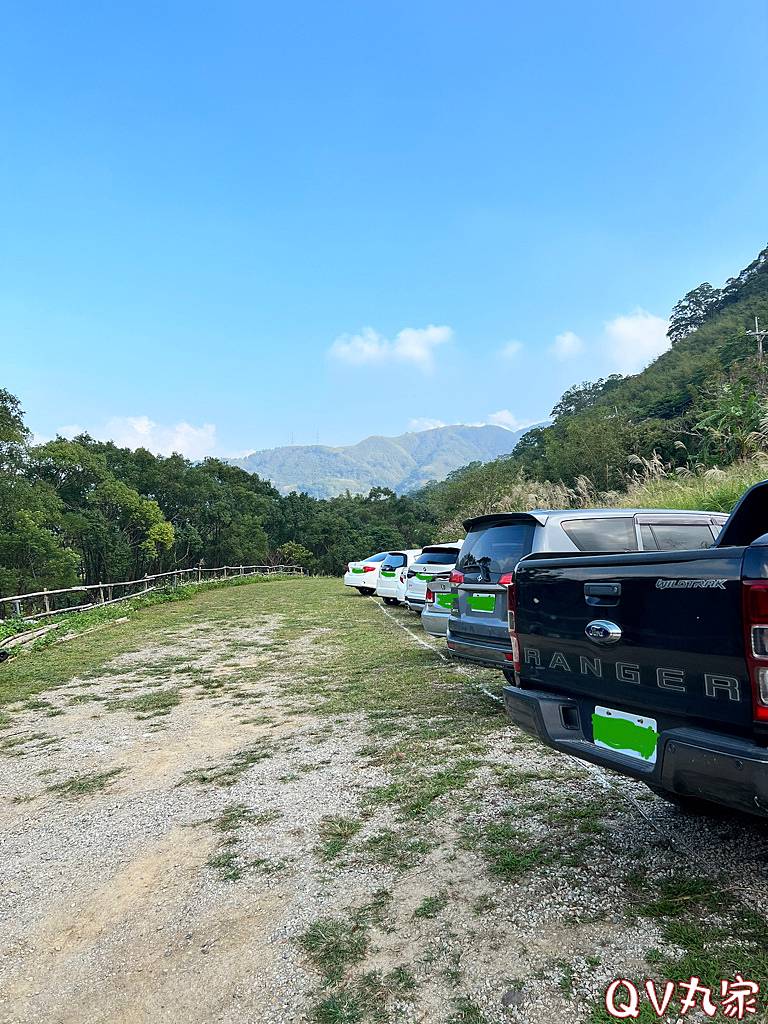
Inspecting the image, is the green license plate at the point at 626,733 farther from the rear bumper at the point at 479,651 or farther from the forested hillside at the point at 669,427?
the forested hillside at the point at 669,427

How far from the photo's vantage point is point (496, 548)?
5.93m

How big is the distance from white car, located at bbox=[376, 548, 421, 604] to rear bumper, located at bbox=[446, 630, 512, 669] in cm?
1049

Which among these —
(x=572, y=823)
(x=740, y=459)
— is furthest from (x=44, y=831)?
(x=740, y=459)

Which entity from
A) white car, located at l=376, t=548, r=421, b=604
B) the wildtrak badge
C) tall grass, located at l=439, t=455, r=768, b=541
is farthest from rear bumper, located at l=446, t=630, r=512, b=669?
white car, located at l=376, t=548, r=421, b=604

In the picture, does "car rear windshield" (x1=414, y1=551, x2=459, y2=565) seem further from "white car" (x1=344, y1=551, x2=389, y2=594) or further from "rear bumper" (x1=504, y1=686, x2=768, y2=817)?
"white car" (x1=344, y1=551, x2=389, y2=594)

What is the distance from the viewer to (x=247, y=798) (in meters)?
4.17

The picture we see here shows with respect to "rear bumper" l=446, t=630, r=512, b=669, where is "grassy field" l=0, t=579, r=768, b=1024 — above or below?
below

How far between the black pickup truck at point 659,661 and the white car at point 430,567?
7.69m

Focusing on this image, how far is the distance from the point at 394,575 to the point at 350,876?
1429 centimetres

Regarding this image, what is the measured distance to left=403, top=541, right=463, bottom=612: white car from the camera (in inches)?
442

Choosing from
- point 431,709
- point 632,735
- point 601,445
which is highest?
point 601,445

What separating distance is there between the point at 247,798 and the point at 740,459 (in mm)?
12027

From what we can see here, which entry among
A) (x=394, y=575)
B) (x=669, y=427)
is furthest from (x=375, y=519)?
(x=394, y=575)

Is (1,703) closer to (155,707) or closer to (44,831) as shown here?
(155,707)
